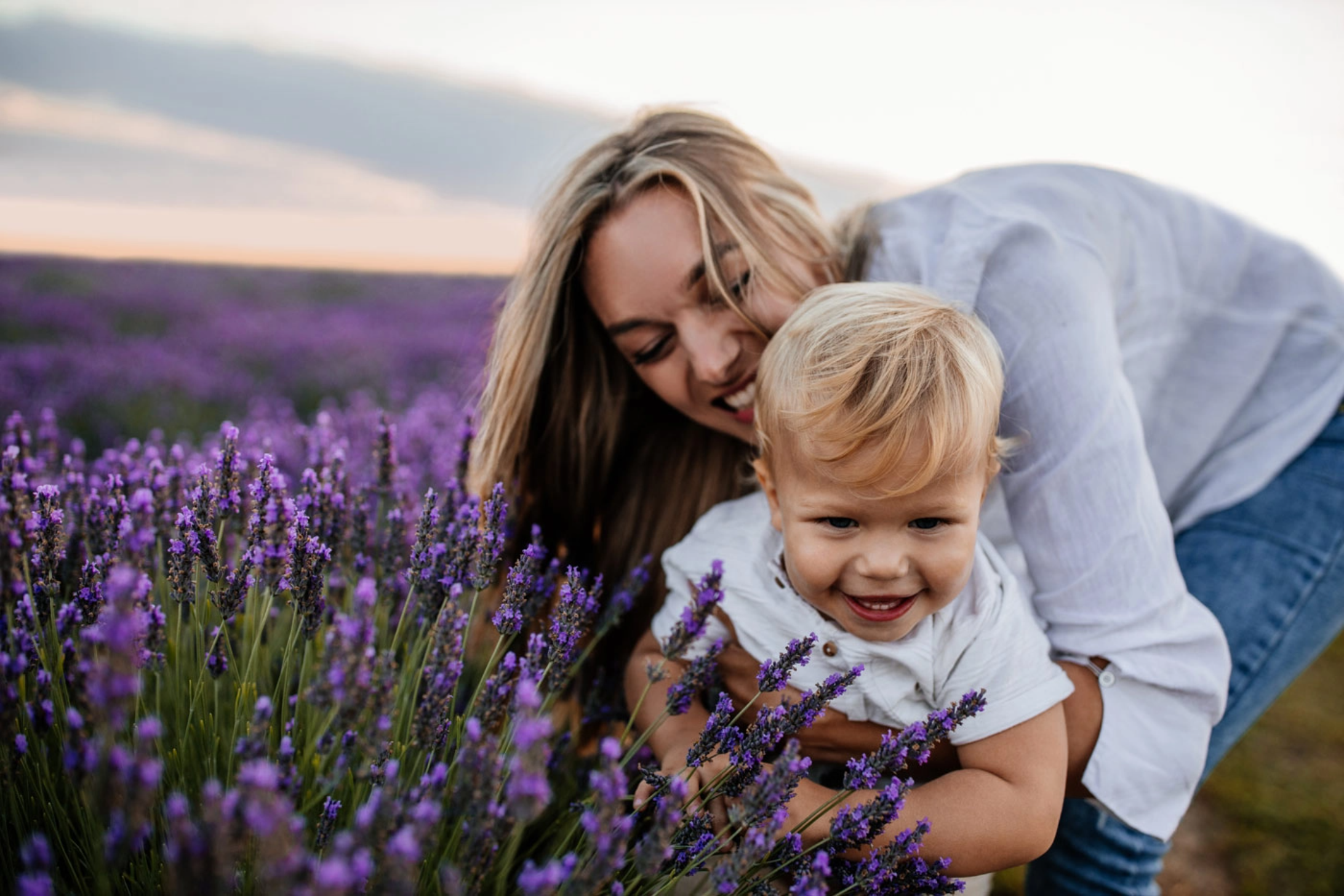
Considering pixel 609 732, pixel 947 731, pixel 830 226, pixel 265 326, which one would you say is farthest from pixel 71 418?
pixel 947 731

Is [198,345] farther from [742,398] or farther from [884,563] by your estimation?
[884,563]

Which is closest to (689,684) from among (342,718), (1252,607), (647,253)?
(342,718)

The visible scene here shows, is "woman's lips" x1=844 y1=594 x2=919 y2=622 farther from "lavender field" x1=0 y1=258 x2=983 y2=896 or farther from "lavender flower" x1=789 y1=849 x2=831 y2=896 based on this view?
"lavender flower" x1=789 y1=849 x2=831 y2=896

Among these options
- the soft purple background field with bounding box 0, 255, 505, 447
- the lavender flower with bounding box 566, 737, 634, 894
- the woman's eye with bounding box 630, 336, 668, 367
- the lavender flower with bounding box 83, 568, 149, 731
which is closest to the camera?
the lavender flower with bounding box 83, 568, 149, 731

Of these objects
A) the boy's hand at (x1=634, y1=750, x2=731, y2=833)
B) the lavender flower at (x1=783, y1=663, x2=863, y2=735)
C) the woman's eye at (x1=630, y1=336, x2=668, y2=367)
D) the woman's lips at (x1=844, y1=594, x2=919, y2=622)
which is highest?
the woman's eye at (x1=630, y1=336, x2=668, y2=367)

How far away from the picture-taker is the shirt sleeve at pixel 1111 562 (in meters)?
1.71

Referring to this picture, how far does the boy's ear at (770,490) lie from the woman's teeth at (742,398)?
36cm

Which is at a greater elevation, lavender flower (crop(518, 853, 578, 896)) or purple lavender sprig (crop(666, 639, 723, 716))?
lavender flower (crop(518, 853, 578, 896))

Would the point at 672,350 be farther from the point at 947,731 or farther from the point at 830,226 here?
the point at 947,731

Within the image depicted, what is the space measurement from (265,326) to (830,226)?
558 centimetres

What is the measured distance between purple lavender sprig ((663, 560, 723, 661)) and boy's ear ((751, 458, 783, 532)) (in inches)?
9.2

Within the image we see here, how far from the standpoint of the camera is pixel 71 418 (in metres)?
4.18

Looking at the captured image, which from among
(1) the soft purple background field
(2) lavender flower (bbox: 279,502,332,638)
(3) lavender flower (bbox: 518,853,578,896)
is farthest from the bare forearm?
(1) the soft purple background field

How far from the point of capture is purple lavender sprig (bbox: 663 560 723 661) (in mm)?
1333
